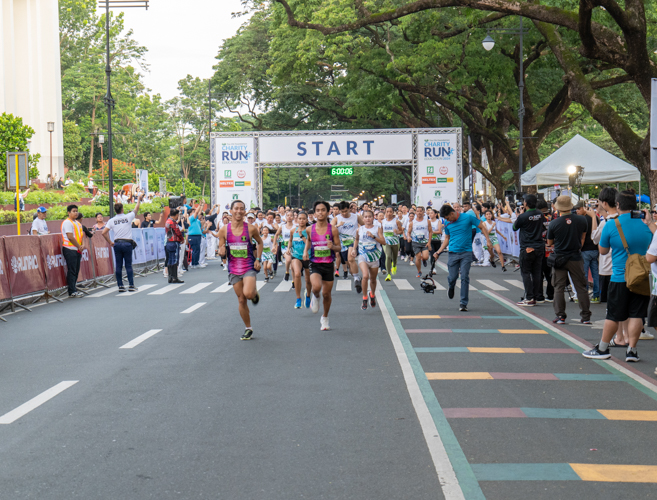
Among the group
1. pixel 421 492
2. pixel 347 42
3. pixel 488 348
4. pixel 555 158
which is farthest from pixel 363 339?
pixel 347 42

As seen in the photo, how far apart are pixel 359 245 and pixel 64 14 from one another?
3044 inches

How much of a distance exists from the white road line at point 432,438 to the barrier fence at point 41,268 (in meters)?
7.80

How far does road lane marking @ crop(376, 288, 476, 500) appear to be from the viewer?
14.7 feet

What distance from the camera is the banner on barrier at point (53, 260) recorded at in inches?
619

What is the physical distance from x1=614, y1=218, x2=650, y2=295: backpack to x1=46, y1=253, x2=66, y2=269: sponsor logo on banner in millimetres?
11730

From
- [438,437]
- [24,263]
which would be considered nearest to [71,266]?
[24,263]

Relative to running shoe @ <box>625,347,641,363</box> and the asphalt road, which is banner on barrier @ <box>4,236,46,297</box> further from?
running shoe @ <box>625,347,641,363</box>

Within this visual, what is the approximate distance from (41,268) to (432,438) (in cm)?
1191

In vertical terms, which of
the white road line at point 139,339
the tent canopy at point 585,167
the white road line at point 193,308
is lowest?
the white road line at point 193,308

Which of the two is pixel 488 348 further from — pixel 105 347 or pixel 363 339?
pixel 105 347

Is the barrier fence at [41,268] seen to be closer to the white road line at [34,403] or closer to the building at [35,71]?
the white road line at [34,403]

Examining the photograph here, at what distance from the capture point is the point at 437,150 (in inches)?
1353

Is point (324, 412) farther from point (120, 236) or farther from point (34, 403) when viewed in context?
point (120, 236)

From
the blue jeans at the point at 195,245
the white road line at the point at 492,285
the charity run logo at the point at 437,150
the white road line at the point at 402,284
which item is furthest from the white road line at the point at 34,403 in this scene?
the charity run logo at the point at 437,150
